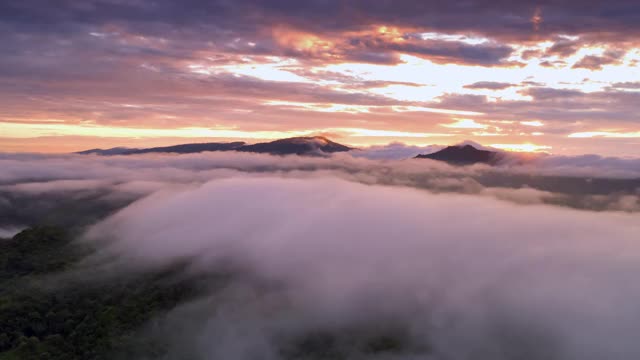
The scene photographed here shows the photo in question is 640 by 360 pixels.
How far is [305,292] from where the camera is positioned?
162m

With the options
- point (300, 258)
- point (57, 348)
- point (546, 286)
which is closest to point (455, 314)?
point (546, 286)

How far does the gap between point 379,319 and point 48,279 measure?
9790 centimetres

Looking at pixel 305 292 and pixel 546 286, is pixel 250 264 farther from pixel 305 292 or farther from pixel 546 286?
pixel 546 286

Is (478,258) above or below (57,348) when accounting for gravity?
above

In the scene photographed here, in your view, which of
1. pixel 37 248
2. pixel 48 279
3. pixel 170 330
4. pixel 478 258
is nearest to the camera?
pixel 170 330

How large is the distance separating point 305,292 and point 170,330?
142 feet

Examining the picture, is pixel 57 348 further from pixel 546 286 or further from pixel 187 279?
pixel 546 286

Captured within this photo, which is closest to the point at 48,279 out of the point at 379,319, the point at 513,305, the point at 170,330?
the point at 170,330

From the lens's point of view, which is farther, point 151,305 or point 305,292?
point 305,292

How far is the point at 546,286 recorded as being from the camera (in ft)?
471

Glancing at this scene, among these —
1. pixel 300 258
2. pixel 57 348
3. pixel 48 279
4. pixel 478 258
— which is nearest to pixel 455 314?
pixel 478 258

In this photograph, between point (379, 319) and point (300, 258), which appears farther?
point (300, 258)

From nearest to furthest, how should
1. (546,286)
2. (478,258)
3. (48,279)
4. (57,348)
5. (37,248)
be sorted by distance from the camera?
1. (57,348)
2. (546,286)
3. (48,279)
4. (478,258)
5. (37,248)

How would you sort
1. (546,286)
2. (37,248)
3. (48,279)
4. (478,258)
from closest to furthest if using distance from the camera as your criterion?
(546,286), (48,279), (478,258), (37,248)
